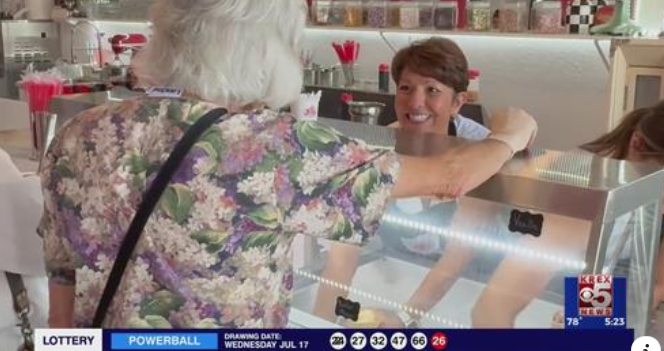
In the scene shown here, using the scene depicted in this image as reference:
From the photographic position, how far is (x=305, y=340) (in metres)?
1.08

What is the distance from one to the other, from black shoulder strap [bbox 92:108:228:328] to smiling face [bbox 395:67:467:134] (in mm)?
1421

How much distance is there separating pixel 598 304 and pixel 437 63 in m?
1.44

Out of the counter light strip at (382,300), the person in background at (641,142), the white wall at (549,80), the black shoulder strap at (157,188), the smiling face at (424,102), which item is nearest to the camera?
the black shoulder strap at (157,188)

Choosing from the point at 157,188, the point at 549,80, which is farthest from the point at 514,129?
the point at 549,80

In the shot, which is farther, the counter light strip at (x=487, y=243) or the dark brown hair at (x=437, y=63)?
the dark brown hair at (x=437, y=63)

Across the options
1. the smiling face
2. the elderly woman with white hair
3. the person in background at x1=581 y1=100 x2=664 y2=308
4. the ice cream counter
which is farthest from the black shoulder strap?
the smiling face

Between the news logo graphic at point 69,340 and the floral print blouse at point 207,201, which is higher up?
the floral print blouse at point 207,201

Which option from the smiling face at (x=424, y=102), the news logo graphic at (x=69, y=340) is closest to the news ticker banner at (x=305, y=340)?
the news logo graphic at (x=69, y=340)

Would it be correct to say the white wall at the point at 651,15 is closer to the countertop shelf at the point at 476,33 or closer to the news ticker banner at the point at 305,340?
the countertop shelf at the point at 476,33

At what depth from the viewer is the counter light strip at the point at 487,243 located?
1.23 m

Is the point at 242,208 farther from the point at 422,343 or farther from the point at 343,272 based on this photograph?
the point at 343,272

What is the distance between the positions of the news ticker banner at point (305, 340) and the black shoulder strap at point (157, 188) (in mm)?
92

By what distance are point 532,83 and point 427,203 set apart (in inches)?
120

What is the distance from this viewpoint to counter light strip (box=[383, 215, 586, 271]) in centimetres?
123
